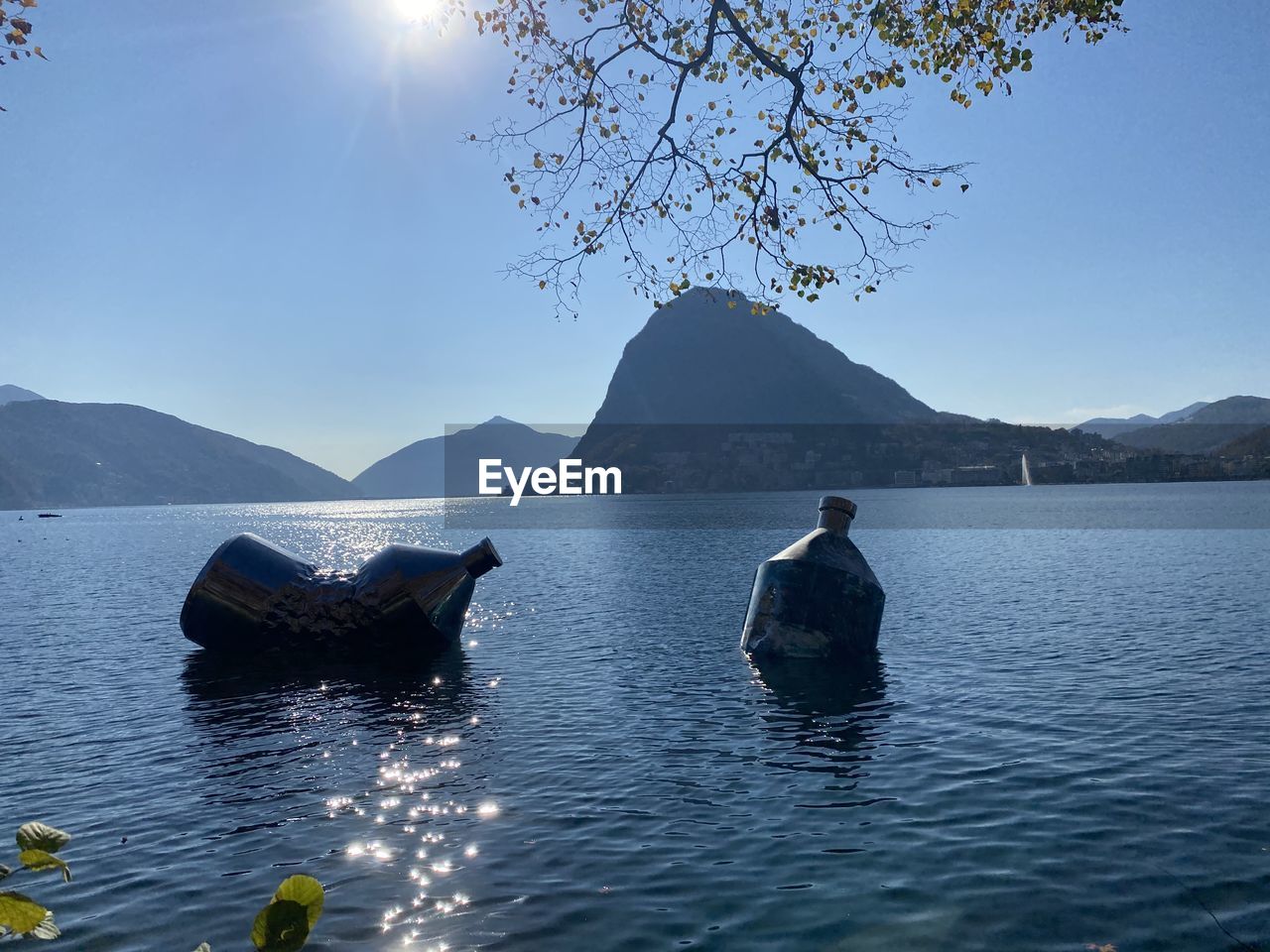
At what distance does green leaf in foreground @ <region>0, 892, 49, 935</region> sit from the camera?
8.74 ft

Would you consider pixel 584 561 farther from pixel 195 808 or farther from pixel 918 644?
pixel 195 808

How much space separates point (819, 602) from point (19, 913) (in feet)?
60.9

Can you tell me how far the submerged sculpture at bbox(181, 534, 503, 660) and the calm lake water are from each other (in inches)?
51.5

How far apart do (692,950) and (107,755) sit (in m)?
11.6

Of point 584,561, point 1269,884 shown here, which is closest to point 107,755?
point 1269,884

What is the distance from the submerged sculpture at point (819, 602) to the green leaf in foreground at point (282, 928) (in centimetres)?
1774

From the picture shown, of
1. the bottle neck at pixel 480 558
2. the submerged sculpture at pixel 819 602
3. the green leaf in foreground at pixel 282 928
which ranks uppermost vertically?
the green leaf in foreground at pixel 282 928

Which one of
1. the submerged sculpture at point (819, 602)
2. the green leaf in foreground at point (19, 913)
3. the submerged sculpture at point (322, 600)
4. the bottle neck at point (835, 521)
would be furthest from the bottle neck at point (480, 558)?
the green leaf in foreground at point (19, 913)

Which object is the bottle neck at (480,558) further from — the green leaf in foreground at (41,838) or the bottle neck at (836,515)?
the green leaf in foreground at (41,838)

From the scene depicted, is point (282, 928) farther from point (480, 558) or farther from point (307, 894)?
point (480, 558)

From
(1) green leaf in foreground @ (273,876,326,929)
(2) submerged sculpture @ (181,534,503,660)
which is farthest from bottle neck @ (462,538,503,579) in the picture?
(1) green leaf in foreground @ (273,876,326,929)

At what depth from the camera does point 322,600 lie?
72.5 ft

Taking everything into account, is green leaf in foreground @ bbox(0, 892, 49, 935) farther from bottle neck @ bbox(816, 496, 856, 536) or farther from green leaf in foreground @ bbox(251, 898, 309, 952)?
bottle neck @ bbox(816, 496, 856, 536)

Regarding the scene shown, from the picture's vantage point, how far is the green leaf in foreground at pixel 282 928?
2586mm
